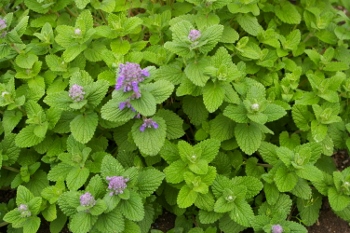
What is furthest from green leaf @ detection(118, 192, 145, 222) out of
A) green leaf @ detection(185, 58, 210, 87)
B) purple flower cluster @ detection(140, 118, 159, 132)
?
green leaf @ detection(185, 58, 210, 87)

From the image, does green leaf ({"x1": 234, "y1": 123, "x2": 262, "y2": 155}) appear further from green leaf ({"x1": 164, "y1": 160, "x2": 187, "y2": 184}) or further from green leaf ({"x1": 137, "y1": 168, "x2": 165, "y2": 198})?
green leaf ({"x1": 137, "y1": 168, "x2": 165, "y2": 198})

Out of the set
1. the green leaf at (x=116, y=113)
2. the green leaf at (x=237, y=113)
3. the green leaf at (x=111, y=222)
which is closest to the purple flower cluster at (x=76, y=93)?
the green leaf at (x=116, y=113)

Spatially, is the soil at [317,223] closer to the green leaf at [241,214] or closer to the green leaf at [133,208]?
the green leaf at [241,214]

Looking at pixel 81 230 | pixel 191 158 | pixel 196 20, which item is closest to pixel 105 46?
pixel 196 20

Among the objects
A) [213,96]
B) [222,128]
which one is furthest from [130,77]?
[222,128]

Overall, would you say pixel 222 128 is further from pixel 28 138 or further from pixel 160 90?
pixel 28 138

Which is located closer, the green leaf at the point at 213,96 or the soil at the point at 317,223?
the green leaf at the point at 213,96
